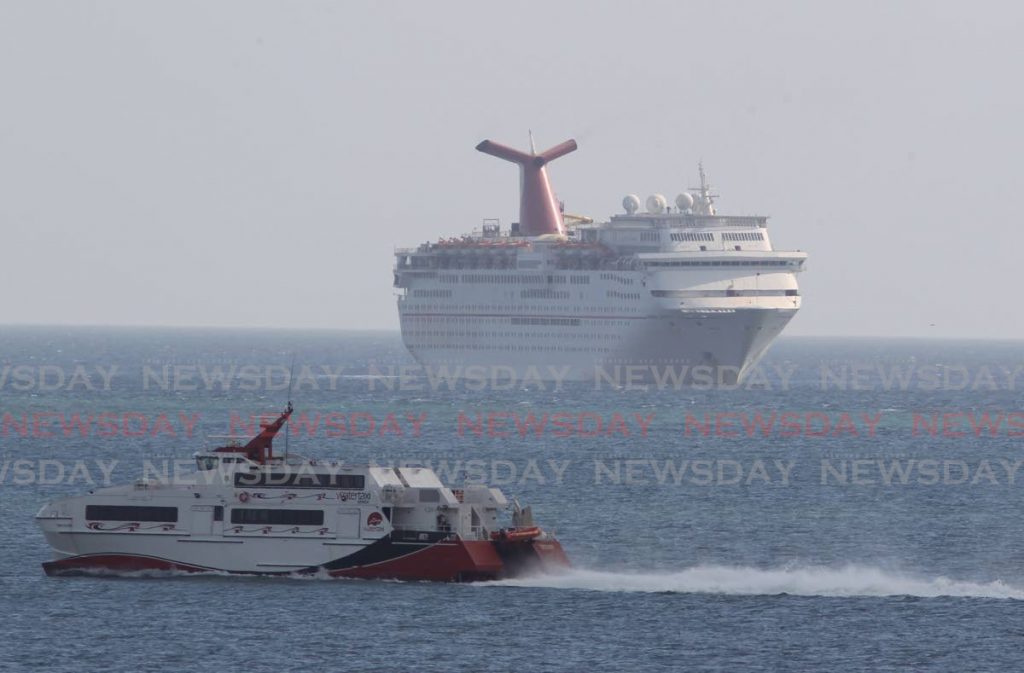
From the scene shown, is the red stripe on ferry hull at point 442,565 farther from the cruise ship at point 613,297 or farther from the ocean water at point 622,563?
the cruise ship at point 613,297

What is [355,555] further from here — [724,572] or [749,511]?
[749,511]

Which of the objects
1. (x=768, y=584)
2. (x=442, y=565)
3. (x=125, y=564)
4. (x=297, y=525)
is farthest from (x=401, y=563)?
(x=768, y=584)

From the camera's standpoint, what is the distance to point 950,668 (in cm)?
4938

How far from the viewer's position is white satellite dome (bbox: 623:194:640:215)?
182 metres

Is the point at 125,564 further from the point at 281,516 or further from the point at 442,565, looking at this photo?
the point at 442,565

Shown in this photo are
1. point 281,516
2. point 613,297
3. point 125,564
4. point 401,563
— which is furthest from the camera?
point 613,297

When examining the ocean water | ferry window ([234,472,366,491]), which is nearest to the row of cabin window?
ferry window ([234,472,366,491])

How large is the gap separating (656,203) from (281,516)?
415 ft

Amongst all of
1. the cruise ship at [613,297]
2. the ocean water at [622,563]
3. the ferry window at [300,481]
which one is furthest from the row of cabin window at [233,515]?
the cruise ship at [613,297]

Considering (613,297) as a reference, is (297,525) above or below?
below

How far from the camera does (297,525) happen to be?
5784 cm

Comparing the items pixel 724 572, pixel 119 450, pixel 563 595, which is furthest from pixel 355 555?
pixel 119 450

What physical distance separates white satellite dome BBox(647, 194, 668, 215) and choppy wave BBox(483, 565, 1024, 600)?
4733 inches

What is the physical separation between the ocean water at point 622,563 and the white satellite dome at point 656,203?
44054 millimetres
